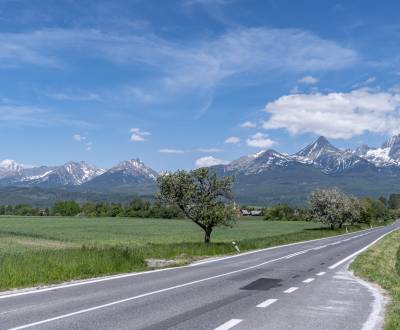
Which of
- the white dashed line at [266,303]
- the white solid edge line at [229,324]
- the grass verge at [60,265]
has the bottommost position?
the white dashed line at [266,303]

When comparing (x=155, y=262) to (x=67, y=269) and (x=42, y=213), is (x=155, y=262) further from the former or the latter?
(x=42, y=213)

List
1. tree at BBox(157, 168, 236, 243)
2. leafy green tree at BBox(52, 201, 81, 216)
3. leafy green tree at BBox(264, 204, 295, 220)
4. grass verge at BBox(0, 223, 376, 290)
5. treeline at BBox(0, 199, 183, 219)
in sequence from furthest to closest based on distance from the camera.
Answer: leafy green tree at BBox(52, 201, 81, 216) < leafy green tree at BBox(264, 204, 295, 220) < treeline at BBox(0, 199, 183, 219) < tree at BBox(157, 168, 236, 243) < grass verge at BBox(0, 223, 376, 290)

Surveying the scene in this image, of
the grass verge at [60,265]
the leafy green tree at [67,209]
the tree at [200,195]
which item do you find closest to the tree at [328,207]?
the tree at [200,195]

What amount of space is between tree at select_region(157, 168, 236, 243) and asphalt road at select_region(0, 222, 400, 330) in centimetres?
1558

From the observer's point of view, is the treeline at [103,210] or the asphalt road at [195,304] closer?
the asphalt road at [195,304]

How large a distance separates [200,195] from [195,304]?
23453mm

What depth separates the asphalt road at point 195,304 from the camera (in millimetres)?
10102

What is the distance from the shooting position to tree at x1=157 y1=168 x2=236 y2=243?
35.1m

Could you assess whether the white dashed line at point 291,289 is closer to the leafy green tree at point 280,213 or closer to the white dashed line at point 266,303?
the white dashed line at point 266,303

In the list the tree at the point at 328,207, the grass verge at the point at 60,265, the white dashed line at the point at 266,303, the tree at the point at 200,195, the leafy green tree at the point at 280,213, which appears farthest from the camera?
the leafy green tree at the point at 280,213

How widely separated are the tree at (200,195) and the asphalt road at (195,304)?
51.1 ft

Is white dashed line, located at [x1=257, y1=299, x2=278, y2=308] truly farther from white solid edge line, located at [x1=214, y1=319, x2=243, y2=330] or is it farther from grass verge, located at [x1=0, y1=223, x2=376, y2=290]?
grass verge, located at [x1=0, y1=223, x2=376, y2=290]

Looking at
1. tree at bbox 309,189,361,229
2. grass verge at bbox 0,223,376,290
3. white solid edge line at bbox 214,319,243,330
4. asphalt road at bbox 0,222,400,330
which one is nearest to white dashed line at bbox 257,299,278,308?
asphalt road at bbox 0,222,400,330

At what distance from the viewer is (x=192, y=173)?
3600 centimetres
